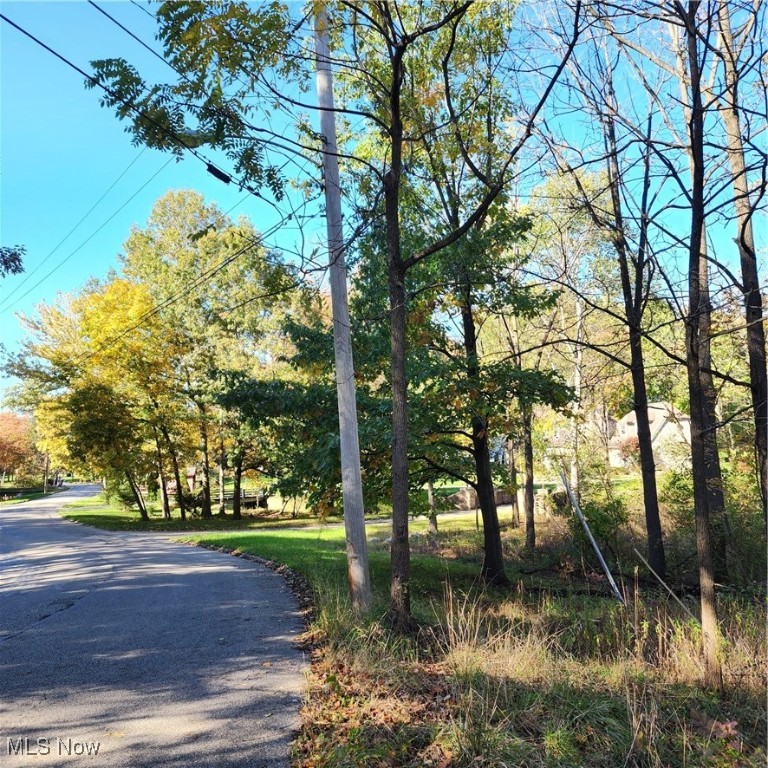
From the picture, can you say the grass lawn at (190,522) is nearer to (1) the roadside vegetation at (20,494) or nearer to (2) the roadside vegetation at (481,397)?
(2) the roadside vegetation at (481,397)

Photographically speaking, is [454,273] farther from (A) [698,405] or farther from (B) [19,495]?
(B) [19,495]

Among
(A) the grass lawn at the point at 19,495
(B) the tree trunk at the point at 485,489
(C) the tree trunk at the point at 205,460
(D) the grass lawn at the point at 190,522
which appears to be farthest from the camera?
(A) the grass lawn at the point at 19,495

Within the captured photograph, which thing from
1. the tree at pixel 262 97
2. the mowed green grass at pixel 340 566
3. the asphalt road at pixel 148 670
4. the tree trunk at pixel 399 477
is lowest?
the mowed green grass at pixel 340 566

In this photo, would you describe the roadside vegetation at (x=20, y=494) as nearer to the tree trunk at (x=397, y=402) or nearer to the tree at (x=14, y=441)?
the tree at (x=14, y=441)

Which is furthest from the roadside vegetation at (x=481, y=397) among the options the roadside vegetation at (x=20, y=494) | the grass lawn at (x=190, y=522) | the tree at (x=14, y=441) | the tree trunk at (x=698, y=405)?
the tree at (x=14, y=441)

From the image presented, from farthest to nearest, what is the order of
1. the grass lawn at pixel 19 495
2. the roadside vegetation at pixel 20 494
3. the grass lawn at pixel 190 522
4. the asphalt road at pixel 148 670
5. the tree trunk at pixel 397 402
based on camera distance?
1. the grass lawn at pixel 19 495
2. the roadside vegetation at pixel 20 494
3. the grass lawn at pixel 190 522
4. the tree trunk at pixel 397 402
5. the asphalt road at pixel 148 670

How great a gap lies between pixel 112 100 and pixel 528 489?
587 inches

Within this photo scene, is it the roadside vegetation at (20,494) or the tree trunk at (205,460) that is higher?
the tree trunk at (205,460)

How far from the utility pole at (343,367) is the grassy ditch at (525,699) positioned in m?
0.55

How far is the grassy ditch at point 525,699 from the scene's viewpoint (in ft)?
11.4

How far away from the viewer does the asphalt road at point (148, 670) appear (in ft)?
12.3

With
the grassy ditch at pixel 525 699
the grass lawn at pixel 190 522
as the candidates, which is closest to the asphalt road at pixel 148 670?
the grassy ditch at pixel 525 699

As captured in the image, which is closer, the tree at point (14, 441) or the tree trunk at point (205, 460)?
the tree trunk at point (205, 460)

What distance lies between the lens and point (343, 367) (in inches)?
281
